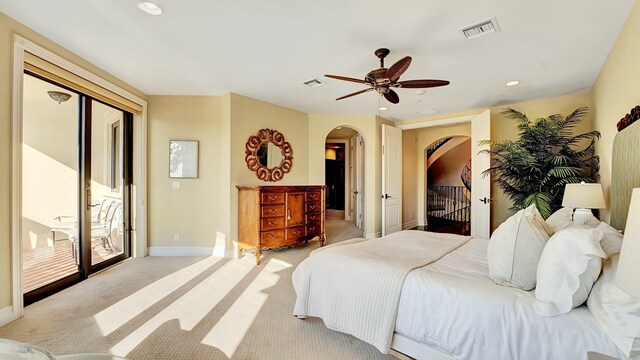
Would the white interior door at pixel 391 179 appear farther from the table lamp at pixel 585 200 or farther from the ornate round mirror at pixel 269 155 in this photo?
the table lamp at pixel 585 200

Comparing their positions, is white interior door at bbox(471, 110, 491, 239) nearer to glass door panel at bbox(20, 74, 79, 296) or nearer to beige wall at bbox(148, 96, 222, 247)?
beige wall at bbox(148, 96, 222, 247)

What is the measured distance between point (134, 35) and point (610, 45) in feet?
14.8

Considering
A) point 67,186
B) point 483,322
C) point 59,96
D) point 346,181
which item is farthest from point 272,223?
point 346,181

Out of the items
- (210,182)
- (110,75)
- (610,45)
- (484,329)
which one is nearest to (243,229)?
(210,182)

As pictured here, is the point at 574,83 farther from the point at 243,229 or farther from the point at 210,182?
the point at 210,182

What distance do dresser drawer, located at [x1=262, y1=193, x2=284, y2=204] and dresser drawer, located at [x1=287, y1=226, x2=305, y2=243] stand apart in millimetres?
488

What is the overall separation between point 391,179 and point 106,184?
462 centimetres

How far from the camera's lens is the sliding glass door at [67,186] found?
2676 mm

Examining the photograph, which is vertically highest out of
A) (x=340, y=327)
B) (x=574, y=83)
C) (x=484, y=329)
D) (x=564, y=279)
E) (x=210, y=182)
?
(x=574, y=83)

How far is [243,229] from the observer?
4.07 meters

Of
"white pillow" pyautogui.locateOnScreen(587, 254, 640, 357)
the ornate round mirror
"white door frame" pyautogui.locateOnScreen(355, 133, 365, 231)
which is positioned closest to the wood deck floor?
the ornate round mirror

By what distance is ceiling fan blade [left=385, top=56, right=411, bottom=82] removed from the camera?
2242mm

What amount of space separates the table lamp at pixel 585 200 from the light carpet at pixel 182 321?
220cm

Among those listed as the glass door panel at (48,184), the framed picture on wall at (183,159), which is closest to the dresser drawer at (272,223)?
the framed picture on wall at (183,159)
